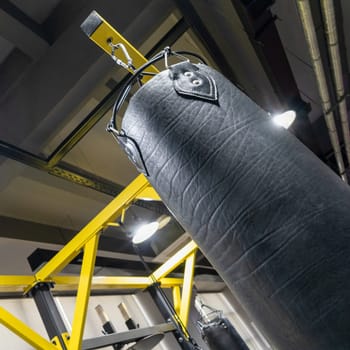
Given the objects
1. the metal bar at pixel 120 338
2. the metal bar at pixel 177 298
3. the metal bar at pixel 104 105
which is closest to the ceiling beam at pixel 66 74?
the metal bar at pixel 104 105

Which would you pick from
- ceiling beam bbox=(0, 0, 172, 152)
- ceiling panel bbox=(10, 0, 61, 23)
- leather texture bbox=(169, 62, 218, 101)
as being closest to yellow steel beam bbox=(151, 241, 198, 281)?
ceiling beam bbox=(0, 0, 172, 152)

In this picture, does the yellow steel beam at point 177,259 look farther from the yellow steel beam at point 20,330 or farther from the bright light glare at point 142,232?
the yellow steel beam at point 20,330

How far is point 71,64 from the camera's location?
8.95ft

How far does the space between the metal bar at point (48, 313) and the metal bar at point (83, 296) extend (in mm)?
167

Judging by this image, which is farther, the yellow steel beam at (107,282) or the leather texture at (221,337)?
the yellow steel beam at (107,282)

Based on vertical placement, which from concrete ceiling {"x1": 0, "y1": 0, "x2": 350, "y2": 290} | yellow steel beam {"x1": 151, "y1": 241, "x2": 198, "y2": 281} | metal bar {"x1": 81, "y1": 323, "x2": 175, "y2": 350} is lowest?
metal bar {"x1": 81, "y1": 323, "x2": 175, "y2": 350}

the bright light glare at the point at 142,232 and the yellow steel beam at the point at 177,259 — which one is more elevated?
the bright light glare at the point at 142,232

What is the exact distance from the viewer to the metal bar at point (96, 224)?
2.60m

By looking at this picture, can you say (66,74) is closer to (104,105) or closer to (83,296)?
(104,105)

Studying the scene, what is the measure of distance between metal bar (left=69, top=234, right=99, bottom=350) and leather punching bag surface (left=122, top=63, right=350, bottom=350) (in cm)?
222

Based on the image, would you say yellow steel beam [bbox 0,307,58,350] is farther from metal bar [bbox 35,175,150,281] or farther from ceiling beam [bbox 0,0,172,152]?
ceiling beam [bbox 0,0,172,152]

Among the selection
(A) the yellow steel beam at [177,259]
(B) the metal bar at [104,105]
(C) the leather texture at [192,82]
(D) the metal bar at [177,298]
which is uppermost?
(B) the metal bar at [104,105]

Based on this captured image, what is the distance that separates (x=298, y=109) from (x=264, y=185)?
4.22 meters

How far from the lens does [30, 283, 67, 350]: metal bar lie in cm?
259
